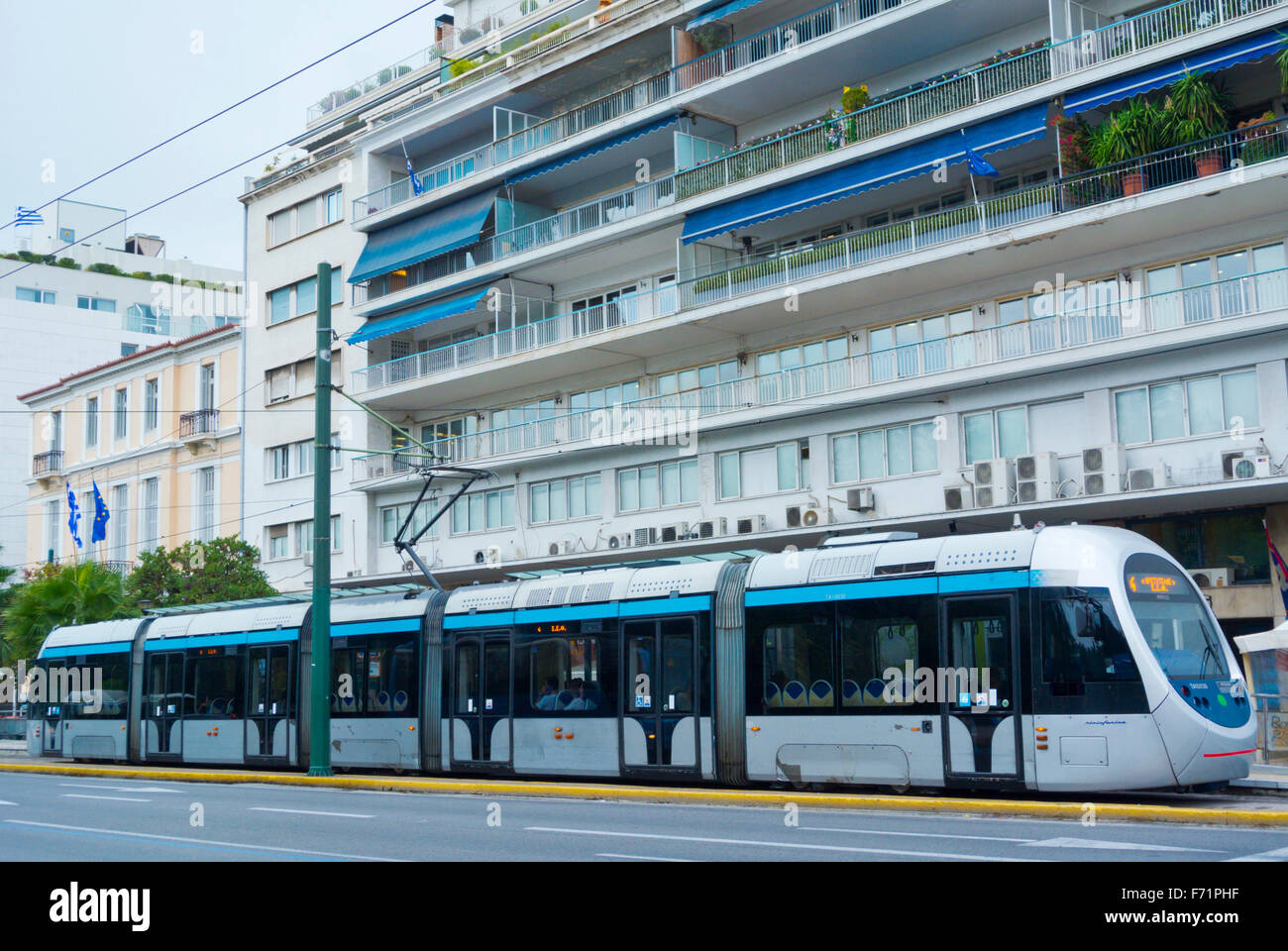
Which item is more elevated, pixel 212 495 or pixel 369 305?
pixel 369 305

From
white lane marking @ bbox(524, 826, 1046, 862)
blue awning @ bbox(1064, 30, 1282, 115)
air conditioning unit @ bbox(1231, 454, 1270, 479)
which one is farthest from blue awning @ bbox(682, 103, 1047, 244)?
white lane marking @ bbox(524, 826, 1046, 862)

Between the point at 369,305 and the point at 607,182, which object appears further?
the point at 369,305

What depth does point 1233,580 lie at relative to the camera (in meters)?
27.1

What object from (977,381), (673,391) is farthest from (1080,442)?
(673,391)

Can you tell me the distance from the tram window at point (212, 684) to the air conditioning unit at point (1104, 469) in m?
16.9

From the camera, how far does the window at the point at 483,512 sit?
41344mm

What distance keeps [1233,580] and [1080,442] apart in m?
3.98

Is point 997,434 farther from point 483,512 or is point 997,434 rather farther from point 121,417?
point 121,417

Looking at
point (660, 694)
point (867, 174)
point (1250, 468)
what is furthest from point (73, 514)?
point (1250, 468)

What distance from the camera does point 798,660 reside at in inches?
732

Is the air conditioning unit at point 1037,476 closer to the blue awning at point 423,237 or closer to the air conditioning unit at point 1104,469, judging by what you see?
the air conditioning unit at point 1104,469

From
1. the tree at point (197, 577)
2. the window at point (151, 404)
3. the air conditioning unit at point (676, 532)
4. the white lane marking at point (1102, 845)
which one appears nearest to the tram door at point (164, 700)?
the air conditioning unit at point (676, 532)
